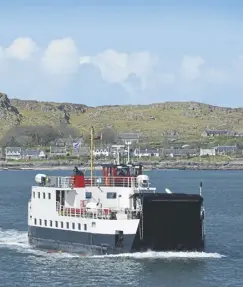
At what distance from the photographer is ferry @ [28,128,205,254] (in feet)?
182

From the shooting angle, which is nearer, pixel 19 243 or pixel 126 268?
pixel 126 268

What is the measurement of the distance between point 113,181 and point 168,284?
10713 millimetres

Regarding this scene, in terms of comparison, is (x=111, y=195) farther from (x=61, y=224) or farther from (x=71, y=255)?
(x=71, y=255)

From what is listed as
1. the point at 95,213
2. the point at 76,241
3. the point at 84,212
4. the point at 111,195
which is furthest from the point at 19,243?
the point at 95,213

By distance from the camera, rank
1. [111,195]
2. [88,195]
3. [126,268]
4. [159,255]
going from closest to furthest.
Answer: [126,268] < [159,255] < [111,195] < [88,195]

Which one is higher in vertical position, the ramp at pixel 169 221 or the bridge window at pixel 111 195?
the bridge window at pixel 111 195

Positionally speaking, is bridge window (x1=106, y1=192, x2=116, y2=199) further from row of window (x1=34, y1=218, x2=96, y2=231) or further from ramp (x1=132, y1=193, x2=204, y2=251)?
ramp (x1=132, y1=193, x2=204, y2=251)

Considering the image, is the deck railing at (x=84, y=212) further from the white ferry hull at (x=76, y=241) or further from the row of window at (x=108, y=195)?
the row of window at (x=108, y=195)

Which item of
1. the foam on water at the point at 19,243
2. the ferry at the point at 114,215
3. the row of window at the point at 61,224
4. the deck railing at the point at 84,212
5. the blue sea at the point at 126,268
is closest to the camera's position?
the blue sea at the point at 126,268

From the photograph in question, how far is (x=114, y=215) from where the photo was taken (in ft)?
188

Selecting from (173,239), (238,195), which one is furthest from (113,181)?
(238,195)

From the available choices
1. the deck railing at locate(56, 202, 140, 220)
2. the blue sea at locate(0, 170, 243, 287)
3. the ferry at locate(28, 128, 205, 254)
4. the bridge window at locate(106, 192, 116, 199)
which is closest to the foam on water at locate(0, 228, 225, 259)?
the blue sea at locate(0, 170, 243, 287)

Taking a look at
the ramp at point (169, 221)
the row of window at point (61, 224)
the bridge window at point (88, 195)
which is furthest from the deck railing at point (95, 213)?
the bridge window at point (88, 195)

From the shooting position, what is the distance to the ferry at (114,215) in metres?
55.6
